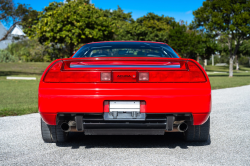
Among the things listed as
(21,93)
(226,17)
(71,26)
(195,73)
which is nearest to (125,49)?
(195,73)

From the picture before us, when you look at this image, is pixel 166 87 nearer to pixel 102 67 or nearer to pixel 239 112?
pixel 102 67

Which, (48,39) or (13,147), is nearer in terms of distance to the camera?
(13,147)

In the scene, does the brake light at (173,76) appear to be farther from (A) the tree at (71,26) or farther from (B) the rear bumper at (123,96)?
(A) the tree at (71,26)

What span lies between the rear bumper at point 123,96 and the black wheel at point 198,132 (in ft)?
1.67

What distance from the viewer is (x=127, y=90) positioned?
9.75ft

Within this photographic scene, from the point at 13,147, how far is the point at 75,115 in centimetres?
113

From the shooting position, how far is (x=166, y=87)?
3.01 metres

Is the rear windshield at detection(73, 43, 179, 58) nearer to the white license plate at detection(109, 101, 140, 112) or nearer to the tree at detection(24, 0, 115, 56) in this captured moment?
the white license plate at detection(109, 101, 140, 112)

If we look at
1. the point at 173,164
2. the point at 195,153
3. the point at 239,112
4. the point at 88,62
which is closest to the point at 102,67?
the point at 88,62

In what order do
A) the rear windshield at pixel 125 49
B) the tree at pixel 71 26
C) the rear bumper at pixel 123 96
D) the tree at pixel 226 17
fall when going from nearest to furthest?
1. the rear bumper at pixel 123 96
2. the rear windshield at pixel 125 49
3. the tree at pixel 71 26
4. the tree at pixel 226 17

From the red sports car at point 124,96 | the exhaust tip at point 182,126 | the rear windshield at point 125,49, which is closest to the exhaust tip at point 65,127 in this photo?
the red sports car at point 124,96

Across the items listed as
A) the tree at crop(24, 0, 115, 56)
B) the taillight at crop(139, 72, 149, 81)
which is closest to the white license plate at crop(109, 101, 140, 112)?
the taillight at crop(139, 72, 149, 81)

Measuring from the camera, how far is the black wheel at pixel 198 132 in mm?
3509

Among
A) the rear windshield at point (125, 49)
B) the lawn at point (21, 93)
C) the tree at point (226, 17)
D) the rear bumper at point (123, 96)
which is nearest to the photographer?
the rear bumper at point (123, 96)
